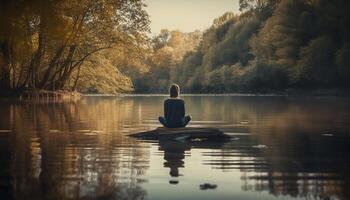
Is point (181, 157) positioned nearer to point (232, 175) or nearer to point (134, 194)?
point (232, 175)

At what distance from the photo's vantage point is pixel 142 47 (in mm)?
62188

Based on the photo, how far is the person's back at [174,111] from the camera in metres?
16.7

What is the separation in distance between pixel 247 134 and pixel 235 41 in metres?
93.8

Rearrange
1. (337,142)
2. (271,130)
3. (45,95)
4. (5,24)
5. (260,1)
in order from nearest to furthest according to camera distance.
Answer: (337,142) < (271,130) < (5,24) < (45,95) < (260,1)

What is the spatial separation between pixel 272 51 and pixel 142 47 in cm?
3232

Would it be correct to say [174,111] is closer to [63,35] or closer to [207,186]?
[207,186]

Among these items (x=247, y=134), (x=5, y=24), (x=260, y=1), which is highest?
(x=260, y=1)

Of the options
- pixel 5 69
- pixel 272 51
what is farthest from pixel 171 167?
pixel 272 51

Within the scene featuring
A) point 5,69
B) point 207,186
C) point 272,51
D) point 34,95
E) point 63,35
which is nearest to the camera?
point 207,186

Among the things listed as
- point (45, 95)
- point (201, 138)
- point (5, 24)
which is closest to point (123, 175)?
point (201, 138)

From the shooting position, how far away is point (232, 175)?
395 inches

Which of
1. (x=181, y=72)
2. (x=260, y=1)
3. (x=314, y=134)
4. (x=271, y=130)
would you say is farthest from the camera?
(x=181, y=72)

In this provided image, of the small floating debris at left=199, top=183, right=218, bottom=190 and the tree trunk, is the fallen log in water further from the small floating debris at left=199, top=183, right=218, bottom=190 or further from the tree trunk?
the tree trunk

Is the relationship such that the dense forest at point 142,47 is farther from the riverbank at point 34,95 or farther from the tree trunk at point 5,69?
the riverbank at point 34,95
